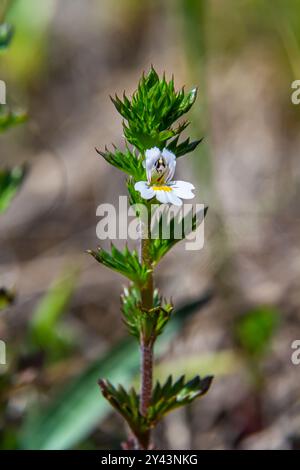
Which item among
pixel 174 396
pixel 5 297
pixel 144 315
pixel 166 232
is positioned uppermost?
pixel 5 297

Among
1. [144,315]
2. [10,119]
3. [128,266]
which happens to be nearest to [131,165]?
[128,266]

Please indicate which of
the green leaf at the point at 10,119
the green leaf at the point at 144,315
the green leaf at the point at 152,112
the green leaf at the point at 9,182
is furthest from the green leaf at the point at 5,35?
the green leaf at the point at 144,315

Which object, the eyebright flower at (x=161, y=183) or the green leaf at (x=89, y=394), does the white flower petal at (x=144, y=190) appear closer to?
the eyebright flower at (x=161, y=183)

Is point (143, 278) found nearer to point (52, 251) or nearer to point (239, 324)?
point (239, 324)

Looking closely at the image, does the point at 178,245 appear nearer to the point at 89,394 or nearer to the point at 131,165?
the point at 89,394
